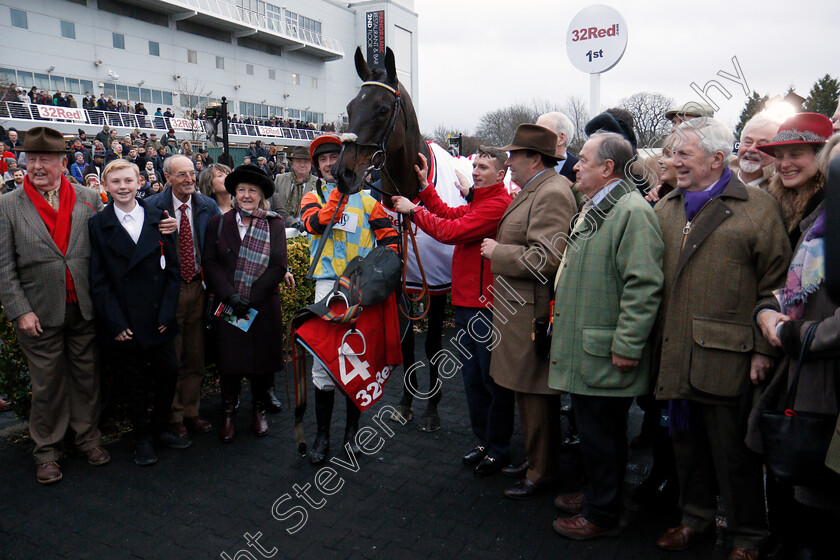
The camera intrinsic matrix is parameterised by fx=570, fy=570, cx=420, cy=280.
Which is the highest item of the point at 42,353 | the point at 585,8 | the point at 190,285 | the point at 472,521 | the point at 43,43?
the point at 43,43

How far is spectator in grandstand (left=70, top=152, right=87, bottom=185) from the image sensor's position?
49.4 feet

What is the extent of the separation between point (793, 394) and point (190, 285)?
4.15m

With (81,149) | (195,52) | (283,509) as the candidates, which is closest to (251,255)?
(283,509)

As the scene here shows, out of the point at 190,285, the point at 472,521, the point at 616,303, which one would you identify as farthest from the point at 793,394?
the point at 190,285

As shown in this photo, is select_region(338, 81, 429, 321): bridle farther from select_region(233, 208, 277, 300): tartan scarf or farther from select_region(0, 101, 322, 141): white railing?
select_region(0, 101, 322, 141): white railing

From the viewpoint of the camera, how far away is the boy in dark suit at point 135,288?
4.10 metres

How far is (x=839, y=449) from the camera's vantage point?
2141 millimetres

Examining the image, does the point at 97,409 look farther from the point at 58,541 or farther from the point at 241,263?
the point at 241,263

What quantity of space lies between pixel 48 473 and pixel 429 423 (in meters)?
2.76

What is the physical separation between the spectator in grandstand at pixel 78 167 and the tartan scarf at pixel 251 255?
494 inches

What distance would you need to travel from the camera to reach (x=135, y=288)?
13.6ft

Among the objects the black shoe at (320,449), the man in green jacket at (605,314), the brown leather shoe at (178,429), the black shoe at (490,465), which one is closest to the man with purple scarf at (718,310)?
the man in green jacket at (605,314)

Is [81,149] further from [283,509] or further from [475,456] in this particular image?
[475,456]

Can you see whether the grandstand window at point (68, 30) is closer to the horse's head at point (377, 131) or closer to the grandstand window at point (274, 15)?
the grandstand window at point (274, 15)
